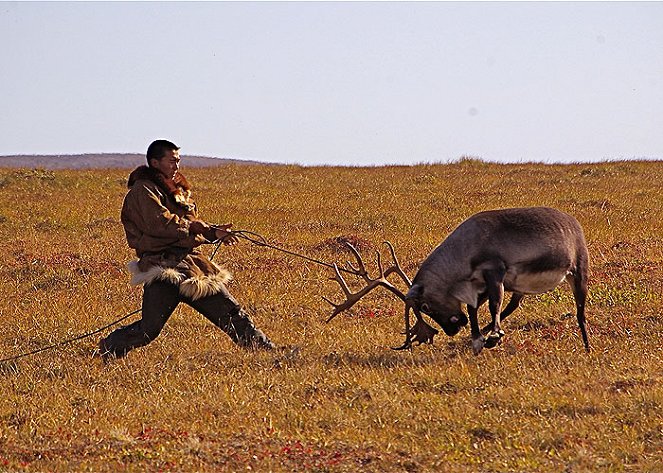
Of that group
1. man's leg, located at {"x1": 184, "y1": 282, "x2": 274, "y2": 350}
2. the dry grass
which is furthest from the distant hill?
man's leg, located at {"x1": 184, "y1": 282, "x2": 274, "y2": 350}

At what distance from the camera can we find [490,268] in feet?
31.2

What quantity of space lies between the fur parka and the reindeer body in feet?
6.95

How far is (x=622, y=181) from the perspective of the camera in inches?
1037

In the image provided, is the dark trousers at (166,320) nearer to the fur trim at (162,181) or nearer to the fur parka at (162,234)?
the fur parka at (162,234)

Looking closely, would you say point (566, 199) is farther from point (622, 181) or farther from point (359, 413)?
point (359, 413)

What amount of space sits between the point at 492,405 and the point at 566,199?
15.2m

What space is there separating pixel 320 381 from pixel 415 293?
1.47m

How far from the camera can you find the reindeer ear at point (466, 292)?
972cm

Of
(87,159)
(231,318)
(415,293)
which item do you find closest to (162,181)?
(231,318)

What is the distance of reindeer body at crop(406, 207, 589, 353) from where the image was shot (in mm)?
9609

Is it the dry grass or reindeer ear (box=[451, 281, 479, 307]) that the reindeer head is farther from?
the dry grass

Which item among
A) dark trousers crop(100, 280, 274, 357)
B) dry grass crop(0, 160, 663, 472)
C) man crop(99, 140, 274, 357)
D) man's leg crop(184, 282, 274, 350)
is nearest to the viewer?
dry grass crop(0, 160, 663, 472)

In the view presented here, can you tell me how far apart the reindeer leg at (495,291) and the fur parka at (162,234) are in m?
2.60

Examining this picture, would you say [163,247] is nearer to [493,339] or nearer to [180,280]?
[180,280]
